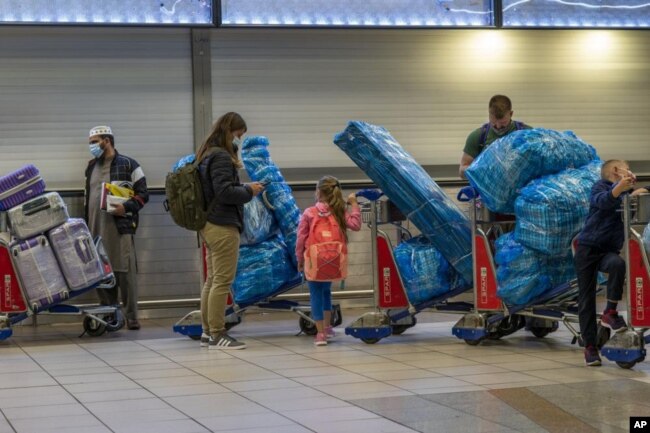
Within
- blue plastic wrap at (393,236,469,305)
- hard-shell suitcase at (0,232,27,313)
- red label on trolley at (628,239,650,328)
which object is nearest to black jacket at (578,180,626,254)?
red label on trolley at (628,239,650,328)

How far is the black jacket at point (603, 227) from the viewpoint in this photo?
23.6 ft

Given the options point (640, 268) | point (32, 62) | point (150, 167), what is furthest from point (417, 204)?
point (32, 62)

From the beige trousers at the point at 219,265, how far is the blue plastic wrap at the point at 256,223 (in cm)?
86

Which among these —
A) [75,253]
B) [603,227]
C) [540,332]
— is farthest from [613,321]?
[75,253]

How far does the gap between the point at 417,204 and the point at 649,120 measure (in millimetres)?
4983

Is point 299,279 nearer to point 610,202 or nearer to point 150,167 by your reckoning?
point 150,167

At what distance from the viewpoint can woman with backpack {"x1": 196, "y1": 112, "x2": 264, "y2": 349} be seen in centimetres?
A: 840

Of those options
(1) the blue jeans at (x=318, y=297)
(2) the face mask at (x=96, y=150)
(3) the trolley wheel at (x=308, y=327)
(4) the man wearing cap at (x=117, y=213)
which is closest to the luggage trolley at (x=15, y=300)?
(4) the man wearing cap at (x=117, y=213)

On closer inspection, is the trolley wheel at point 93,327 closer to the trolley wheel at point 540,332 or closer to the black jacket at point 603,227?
the trolley wheel at point 540,332

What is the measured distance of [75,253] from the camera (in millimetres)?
9602

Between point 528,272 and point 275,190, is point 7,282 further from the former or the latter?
point 528,272

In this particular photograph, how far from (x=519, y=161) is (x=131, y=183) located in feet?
13.3

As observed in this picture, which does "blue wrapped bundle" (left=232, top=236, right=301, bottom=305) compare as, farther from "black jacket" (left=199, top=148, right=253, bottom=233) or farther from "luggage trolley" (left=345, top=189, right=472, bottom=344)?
"black jacket" (left=199, top=148, right=253, bottom=233)

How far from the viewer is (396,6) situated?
12.0 m
